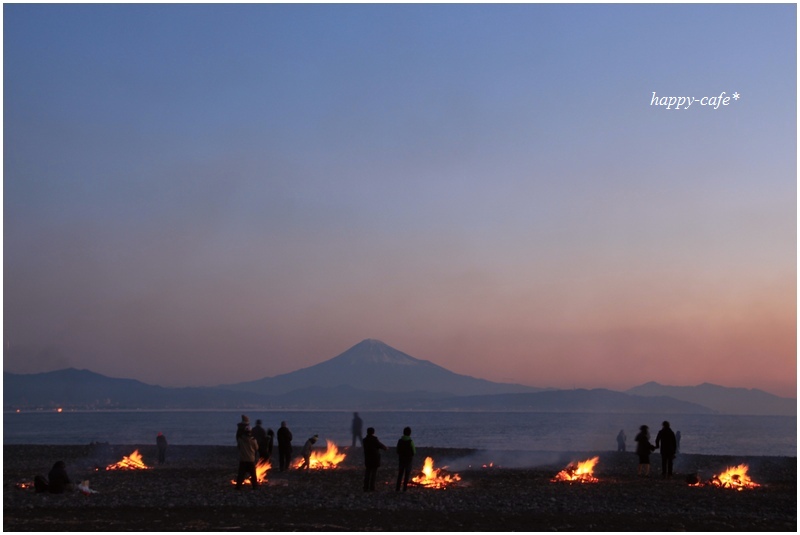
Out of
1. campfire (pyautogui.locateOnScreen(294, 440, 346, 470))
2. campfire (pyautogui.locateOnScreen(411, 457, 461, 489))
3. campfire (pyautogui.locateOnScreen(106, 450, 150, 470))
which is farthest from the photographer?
campfire (pyautogui.locateOnScreen(294, 440, 346, 470))

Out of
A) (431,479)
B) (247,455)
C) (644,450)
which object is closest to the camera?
(247,455)

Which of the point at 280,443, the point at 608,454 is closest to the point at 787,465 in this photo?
the point at 608,454

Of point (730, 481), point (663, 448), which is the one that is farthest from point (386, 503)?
point (663, 448)

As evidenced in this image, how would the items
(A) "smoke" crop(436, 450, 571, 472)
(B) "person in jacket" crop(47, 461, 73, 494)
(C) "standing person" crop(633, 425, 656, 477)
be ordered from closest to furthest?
(B) "person in jacket" crop(47, 461, 73, 494)
(C) "standing person" crop(633, 425, 656, 477)
(A) "smoke" crop(436, 450, 571, 472)

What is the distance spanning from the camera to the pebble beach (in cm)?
1473

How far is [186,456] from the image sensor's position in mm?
34875

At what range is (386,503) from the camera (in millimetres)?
17344

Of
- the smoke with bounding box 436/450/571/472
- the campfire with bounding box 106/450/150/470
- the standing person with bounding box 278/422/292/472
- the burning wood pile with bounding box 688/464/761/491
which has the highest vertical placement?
the standing person with bounding box 278/422/292/472

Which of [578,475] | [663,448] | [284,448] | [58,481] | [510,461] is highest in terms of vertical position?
[663,448]

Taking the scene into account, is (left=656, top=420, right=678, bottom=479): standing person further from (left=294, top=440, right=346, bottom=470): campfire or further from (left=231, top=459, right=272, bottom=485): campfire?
(left=231, top=459, right=272, bottom=485): campfire

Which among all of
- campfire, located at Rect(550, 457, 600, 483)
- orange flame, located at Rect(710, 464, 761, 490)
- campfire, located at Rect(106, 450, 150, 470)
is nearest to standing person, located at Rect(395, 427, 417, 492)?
campfire, located at Rect(550, 457, 600, 483)

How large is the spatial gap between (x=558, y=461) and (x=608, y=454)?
4.80m

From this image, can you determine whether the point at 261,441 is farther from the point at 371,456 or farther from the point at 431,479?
the point at 371,456

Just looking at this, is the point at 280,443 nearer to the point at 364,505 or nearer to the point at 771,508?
the point at 364,505
